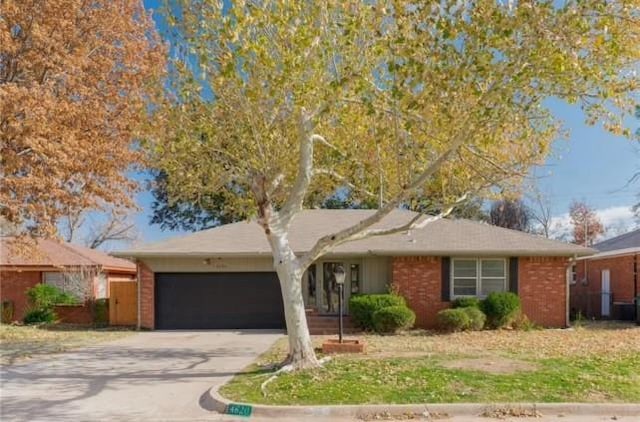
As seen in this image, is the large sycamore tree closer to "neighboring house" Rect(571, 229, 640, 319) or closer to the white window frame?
the white window frame

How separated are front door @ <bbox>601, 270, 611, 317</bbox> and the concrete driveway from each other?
13.8 meters

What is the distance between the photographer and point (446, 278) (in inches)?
728

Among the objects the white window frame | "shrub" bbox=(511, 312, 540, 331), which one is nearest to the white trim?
the white window frame

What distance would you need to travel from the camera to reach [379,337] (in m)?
16.1

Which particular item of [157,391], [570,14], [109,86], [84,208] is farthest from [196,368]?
[109,86]

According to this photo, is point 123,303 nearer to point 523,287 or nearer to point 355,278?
point 355,278

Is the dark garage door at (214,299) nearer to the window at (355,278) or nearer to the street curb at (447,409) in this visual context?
the window at (355,278)

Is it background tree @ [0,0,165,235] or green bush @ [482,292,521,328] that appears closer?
background tree @ [0,0,165,235]

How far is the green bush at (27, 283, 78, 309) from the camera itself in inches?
851

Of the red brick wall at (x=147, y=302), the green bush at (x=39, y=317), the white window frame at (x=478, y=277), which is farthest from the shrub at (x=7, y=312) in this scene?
the white window frame at (x=478, y=277)

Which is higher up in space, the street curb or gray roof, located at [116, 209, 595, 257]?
gray roof, located at [116, 209, 595, 257]

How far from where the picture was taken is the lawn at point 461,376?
824 centimetres

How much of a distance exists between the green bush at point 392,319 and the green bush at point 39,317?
38.9 feet

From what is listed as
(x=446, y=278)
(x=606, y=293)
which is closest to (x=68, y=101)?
(x=446, y=278)
